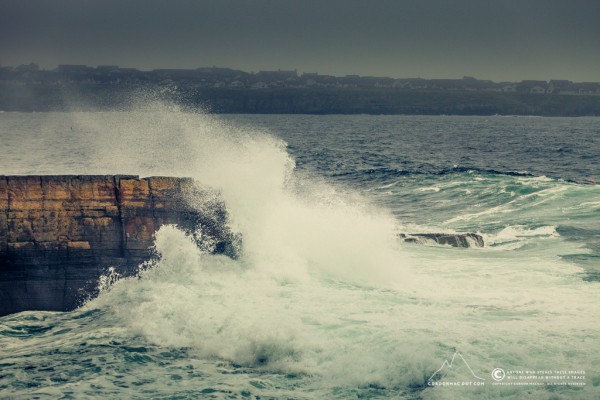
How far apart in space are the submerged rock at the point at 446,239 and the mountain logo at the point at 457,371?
6726 mm

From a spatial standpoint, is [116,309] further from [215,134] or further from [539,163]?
[539,163]

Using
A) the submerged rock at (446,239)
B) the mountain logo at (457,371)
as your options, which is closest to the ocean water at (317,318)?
the mountain logo at (457,371)

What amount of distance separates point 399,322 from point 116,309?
3772 millimetres

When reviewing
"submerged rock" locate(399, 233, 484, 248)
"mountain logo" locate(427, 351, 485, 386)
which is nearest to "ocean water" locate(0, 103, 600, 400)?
"mountain logo" locate(427, 351, 485, 386)

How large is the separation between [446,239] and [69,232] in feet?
23.1

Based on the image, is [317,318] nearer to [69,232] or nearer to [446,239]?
→ [69,232]

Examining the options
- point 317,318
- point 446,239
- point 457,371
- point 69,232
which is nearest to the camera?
point 457,371

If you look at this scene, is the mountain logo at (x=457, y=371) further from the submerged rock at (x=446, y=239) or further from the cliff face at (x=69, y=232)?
the submerged rock at (x=446, y=239)

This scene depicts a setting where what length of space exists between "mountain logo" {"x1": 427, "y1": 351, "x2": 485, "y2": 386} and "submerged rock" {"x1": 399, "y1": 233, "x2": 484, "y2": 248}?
6.73 m

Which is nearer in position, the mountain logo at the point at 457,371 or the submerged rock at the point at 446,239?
the mountain logo at the point at 457,371

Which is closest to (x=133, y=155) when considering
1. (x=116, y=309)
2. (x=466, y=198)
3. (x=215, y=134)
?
(x=215, y=134)

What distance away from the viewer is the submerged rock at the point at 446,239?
543 inches

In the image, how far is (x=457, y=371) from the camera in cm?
693

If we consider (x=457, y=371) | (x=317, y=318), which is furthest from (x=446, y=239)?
(x=457, y=371)
